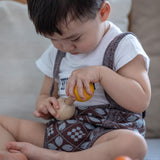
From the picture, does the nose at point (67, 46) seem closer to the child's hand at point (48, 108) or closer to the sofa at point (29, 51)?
the child's hand at point (48, 108)

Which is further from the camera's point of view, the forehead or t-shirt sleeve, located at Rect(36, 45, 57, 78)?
t-shirt sleeve, located at Rect(36, 45, 57, 78)

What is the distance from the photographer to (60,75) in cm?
101

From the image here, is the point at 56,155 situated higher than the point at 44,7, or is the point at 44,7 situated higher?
the point at 44,7

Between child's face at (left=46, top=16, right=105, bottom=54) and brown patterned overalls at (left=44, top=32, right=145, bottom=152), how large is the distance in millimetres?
66

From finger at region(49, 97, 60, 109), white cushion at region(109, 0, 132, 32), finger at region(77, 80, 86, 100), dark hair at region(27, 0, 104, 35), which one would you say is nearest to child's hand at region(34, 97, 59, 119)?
finger at region(49, 97, 60, 109)

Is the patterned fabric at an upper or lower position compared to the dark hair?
lower

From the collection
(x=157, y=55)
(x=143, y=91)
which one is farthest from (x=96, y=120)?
(x=157, y=55)

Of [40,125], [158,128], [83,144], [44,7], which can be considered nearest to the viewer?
[44,7]

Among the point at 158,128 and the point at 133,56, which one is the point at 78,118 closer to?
the point at 133,56

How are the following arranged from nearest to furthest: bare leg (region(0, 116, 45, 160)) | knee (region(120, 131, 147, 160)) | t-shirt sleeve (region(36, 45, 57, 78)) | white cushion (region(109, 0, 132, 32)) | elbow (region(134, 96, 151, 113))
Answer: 1. knee (region(120, 131, 147, 160))
2. elbow (region(134, 96, 151, 113))
3. bare leg (region(0, 116, 45, 160))
4. t-shirt sleeve (region(36, 45, 57, 78))
5. white cushion (region(109, 0, 132, 32))

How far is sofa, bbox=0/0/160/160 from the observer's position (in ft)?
3.74

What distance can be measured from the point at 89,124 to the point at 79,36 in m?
0.27

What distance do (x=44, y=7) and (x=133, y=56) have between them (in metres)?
0.29

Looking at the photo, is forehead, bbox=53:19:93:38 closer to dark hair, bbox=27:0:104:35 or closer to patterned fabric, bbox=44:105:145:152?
dark hair, bbox=27:0:104:35
